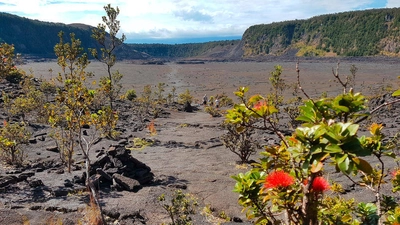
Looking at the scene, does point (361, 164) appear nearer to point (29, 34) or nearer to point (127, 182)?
point (127, 182)

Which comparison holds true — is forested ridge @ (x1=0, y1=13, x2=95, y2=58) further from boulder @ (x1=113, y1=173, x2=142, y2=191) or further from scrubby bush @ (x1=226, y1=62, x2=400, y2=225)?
scrubby bush @ (x1=226, y1=62, x2=400, y2=225)

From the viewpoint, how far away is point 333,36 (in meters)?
117

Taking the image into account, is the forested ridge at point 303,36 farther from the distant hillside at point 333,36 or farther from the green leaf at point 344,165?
A: the green leaf at point 344,165

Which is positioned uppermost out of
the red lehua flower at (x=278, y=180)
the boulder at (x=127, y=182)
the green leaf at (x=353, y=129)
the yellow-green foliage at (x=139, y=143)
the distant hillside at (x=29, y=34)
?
the distant hillside at (x=29, y=34)

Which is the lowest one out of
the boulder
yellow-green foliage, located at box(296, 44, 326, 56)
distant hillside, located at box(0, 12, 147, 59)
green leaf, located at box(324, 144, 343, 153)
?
the boulder

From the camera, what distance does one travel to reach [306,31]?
131 metres

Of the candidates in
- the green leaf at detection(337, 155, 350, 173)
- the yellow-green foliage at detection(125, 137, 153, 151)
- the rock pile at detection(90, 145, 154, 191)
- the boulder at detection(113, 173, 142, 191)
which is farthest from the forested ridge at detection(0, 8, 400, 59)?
the green leaf at detection(337, 155, 350, 173)

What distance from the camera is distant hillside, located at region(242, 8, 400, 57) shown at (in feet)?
324

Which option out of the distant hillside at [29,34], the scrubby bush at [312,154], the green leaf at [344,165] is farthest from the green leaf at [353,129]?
the distant hillside at [29,34]

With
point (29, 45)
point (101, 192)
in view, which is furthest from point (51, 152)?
point (29, 45)

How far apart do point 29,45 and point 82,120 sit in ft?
449

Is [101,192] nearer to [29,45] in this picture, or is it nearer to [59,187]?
[59,187]

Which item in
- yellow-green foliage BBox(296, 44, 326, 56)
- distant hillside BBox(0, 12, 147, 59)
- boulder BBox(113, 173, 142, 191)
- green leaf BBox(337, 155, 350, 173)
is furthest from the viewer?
distant hillside BBox(0, 12, 147, 59)

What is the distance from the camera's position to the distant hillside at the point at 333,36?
98750 millimetres
